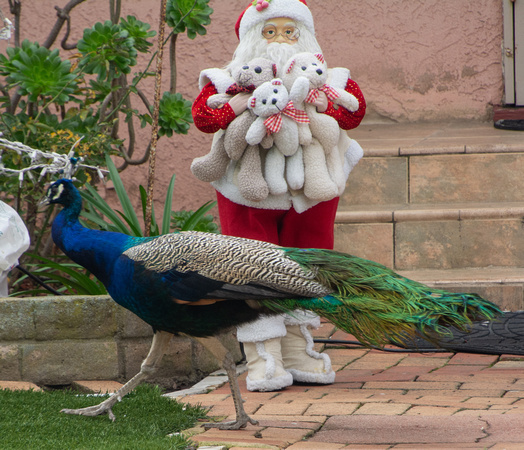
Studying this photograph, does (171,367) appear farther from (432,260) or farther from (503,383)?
(432,260)

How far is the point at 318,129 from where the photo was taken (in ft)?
12.2

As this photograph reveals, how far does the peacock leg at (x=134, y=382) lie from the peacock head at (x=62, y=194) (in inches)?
26.3

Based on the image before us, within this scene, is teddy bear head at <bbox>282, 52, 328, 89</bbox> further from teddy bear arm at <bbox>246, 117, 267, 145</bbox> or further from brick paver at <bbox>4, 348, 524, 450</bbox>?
brick paver at <bbox>4, 348, 524, 450</bbox>

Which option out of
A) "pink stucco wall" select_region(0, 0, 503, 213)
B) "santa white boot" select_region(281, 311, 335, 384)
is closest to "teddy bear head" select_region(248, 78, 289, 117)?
"santa white boot" select_region(281, 311, 335, 384)

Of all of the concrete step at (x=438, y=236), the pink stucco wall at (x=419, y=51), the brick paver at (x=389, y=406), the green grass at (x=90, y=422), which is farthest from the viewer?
the pink stucco wall at (x=419, y=51)

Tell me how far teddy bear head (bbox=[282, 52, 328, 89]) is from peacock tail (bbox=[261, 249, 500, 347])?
1006mm

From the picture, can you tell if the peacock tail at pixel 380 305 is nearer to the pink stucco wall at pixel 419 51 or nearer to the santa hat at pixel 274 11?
the santa hat at pixel 274 11

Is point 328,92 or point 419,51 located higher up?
point 419,51

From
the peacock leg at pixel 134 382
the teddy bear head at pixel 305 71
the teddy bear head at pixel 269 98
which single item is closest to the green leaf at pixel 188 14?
the teddy bear head at pixel 305 71

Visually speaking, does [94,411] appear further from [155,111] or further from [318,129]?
[155,111]

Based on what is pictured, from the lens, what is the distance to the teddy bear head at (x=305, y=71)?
145 inches

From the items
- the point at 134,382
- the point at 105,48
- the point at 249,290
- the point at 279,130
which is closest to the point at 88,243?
the point at 134,382

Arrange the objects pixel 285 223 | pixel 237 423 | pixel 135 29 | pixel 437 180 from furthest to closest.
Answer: pixel 437 180
pixel 135 29
pixel 285 223
pixel 237 423

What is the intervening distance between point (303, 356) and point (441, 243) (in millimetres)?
1855
